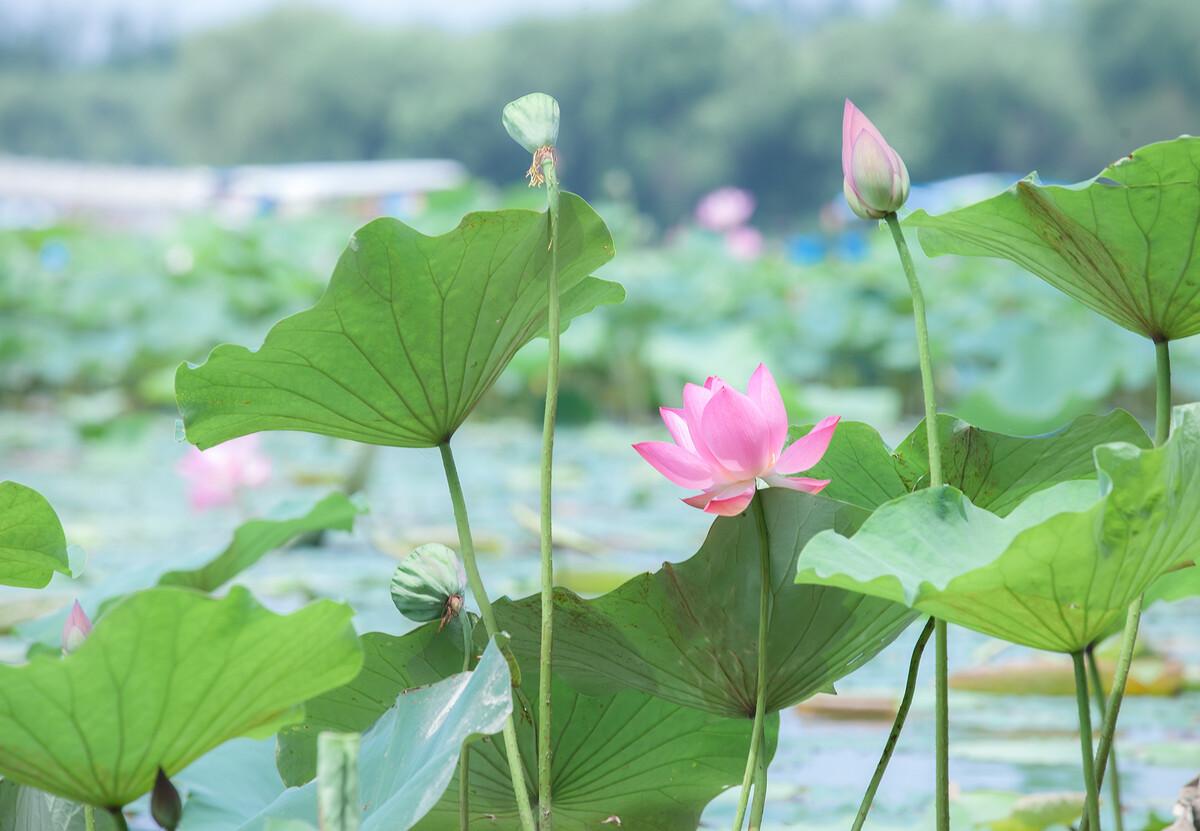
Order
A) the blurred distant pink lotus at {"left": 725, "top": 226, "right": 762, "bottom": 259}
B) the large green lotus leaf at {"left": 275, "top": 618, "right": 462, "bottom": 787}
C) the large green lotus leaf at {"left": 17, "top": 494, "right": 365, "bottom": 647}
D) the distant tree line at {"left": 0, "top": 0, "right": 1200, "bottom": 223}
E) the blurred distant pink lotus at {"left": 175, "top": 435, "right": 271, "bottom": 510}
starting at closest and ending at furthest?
the large green lotus leaf at {"left": 275, "top": 618, "right": 462, "bottom": 787} < the large green lotus leaf at {"left": 17, "top": 494, "right": 365, "bottom": 647} < the blurred distant pink lotus at {"left": 175, "top": 435, "right": 271, "bottom": 510} < the blurred distant pink lotus at {"left": 725, "top": 226, "right": 762, "bottom": 259} < the distant tree line at {"left": 0, "top": 0, "right": 1200, "bottom": 223}

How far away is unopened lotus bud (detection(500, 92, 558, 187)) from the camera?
33cm

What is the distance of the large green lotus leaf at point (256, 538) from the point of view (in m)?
0.59

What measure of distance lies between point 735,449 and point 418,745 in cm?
11

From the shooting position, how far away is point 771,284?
3666mm

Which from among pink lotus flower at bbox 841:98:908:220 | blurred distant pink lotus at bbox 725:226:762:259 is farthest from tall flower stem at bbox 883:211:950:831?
blurred distant pink lotus at bbox 725:226:762:259

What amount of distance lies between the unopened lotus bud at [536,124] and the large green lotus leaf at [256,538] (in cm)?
30

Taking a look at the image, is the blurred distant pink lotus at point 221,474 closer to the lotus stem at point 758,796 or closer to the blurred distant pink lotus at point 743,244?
the lotus stem at point 758,796

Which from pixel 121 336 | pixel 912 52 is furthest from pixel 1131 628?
pixel 912 52

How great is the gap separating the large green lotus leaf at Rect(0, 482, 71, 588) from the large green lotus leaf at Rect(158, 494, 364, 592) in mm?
191

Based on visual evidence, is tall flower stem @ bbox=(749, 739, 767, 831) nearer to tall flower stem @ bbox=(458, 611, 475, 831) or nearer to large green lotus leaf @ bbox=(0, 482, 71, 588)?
tall flower stem @ bbox=(458, 611, 475, 831)

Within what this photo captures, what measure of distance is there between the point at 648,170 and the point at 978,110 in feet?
18.9

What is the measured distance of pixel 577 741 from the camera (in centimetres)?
41

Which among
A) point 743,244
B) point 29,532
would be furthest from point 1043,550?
point 743,244

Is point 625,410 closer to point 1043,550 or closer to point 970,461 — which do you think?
point 970,461
